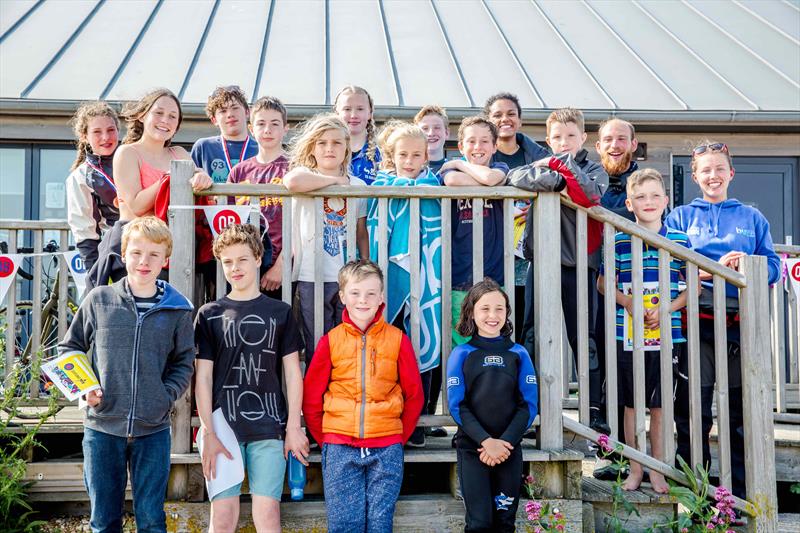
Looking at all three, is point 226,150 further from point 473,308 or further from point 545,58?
point 545,58

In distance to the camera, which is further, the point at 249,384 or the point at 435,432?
the point at 435,432

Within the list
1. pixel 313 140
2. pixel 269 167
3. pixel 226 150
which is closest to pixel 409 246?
pixel 313 140

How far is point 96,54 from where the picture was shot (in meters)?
7.96

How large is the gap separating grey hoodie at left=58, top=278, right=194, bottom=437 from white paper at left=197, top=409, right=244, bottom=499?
0.78ft

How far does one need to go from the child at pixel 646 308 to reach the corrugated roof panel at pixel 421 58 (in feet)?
10.1

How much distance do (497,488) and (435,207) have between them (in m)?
1.46

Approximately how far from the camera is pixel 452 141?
762 centimetres

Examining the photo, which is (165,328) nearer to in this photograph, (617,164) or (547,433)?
(547,433)

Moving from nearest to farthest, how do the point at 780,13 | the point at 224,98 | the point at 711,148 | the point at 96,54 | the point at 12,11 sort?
the point at 711,148
the point at 224,98
the point at 96,54
the point at 12,11
the point at 780,13

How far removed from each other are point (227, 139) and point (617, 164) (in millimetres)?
2505

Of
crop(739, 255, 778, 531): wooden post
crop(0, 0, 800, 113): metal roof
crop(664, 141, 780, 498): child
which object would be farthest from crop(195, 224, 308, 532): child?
crop(0, 0, 800, 113): metal roof

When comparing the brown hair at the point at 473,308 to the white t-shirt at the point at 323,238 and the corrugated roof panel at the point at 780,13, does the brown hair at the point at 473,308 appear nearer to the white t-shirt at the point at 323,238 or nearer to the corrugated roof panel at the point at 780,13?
the white t-shirt at the point at 323,238

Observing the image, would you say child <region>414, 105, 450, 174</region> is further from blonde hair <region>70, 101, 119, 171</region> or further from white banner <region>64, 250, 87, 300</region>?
white banner <region>64, 250, 87, 300</region>

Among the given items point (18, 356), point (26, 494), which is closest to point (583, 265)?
point (26, 494)
